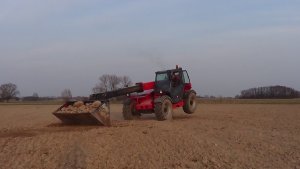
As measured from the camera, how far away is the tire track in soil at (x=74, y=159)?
10.7 meters

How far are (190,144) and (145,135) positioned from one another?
180 centimetres

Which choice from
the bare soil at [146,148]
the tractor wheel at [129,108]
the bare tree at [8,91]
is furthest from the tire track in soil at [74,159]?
the bare tree at [8,91]

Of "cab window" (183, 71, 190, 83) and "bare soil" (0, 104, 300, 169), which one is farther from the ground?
"cab window" (183, 71, 190, 83)

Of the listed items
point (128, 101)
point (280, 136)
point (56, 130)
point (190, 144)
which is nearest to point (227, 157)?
point (190, 144)

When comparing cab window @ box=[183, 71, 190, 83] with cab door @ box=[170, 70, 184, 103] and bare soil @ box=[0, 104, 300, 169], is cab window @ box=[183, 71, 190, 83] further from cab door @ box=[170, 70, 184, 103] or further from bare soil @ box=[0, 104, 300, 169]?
bare soil @ box=[0, 104, 300, 169]

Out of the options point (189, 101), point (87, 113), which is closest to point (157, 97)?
point (189, 101)

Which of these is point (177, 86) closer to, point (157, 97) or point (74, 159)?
point (157, 97)

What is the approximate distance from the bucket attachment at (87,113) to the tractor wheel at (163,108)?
2.91 m

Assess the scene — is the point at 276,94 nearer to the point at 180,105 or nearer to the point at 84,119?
the point at 180,105

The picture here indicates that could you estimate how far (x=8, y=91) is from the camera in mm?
114188

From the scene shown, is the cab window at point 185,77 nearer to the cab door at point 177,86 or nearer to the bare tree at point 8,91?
the cab door at point 177,86

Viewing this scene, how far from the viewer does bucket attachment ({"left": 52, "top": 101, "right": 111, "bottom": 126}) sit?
16.4 meters

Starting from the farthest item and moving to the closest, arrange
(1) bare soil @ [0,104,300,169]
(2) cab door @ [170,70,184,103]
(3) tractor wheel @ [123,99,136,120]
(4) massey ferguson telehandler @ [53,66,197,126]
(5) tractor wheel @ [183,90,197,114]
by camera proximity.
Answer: (5) tractor wheel @ [183,90,197,114]
(2) cab door @ [170,70,184,103]
(3) tractor wheel @ [123,99,136,120]
(4) massey ferguson telehandler @ [53,66,197,126]
(1) bare soil @ [0,104,300,169]

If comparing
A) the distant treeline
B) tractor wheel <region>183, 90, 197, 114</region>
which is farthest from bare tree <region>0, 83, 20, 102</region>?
tractor wheel <region>183, 90, 197, 114</region>
